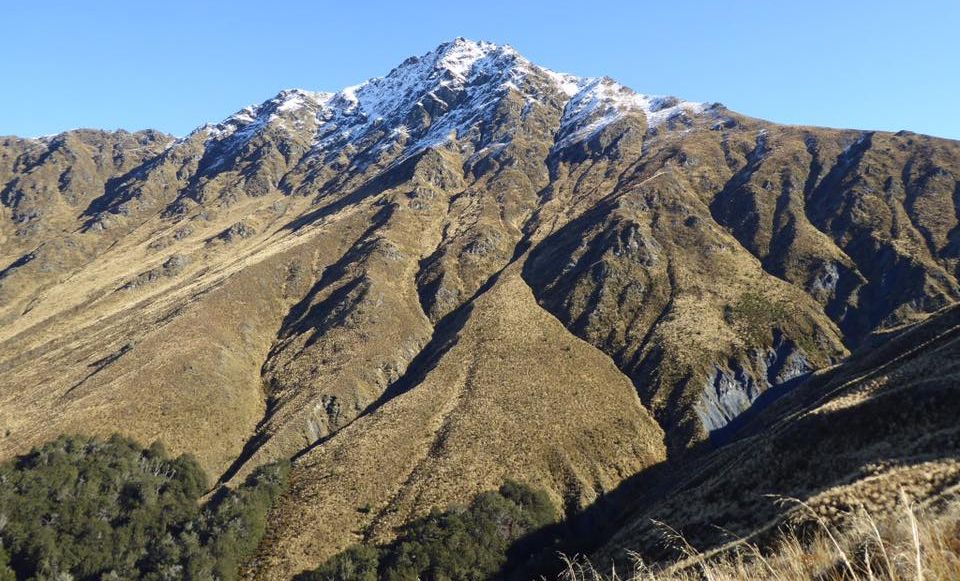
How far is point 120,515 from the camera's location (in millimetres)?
56594

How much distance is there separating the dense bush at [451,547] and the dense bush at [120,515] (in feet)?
35.5

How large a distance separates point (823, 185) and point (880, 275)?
153 ft

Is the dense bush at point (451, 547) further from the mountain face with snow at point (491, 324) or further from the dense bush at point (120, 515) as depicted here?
the dense bush at point (120, 515)

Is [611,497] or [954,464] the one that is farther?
[611,497]

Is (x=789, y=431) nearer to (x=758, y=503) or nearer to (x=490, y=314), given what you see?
(x=758, y=503)

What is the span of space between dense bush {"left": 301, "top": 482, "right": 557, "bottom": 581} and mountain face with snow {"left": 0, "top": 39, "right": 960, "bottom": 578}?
A: 355 cm

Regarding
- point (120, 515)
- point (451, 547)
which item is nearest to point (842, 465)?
point (451, 547)

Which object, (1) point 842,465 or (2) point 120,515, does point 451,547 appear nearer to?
(1) point 842,465

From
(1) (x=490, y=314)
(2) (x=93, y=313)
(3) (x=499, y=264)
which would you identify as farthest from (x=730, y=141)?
(2) (x=93, y=313)

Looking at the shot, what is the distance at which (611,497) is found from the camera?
6359 cm

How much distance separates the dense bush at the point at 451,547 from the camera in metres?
A: 48.7

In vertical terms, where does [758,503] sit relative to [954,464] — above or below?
below

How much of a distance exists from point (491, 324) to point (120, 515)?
208ft

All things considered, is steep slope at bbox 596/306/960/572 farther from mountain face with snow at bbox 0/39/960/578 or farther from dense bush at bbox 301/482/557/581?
mountain face with snow at bbox 0/39/960/578
